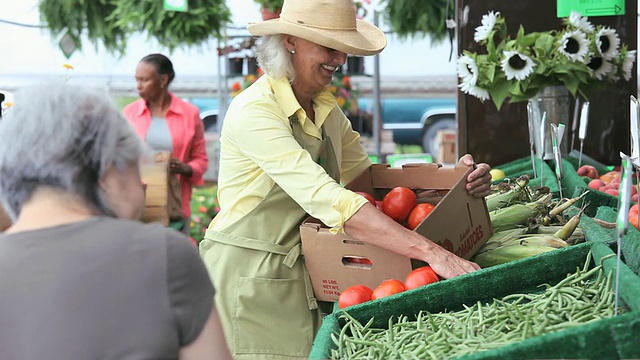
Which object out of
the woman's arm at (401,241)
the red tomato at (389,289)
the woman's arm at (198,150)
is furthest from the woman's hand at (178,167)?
the red tomato at (389,289)

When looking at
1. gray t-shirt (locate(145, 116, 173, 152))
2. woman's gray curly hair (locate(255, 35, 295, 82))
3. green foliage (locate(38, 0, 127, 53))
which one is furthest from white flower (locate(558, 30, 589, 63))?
green foliage (locate(38, 0, 127, 53))

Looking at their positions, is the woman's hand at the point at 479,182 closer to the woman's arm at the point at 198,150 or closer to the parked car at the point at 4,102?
the parked car at the point at 4,102

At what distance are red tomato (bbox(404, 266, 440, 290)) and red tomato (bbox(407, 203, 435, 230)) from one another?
0.49 metres

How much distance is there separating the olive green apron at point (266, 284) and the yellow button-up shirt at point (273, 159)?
0.06 m

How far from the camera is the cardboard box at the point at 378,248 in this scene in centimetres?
255

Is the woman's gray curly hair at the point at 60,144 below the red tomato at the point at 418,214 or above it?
above

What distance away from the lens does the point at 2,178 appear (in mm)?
1560

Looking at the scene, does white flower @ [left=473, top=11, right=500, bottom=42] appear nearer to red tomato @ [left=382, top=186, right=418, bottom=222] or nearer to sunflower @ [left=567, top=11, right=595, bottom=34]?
sunflower @ [left=567, top=11, right=595, bottom=34]

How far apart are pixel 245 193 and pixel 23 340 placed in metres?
1.45

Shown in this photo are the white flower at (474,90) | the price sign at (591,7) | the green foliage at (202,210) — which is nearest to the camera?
the white flower at (474,90)

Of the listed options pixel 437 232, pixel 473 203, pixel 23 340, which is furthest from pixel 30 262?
pixel 473 203

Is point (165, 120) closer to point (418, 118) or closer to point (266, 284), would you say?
point (266, 284)

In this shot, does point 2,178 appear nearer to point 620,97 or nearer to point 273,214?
point 273,214

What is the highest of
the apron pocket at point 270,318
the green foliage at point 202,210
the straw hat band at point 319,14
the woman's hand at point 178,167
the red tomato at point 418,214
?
the straw hat band at point 319,14
